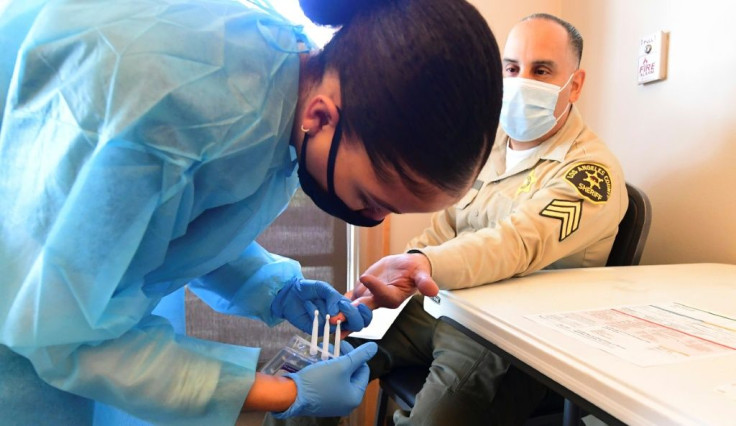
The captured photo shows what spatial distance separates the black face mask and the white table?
24 cm

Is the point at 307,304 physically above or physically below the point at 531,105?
below

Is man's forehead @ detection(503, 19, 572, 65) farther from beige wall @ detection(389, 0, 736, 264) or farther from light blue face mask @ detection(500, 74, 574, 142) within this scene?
beige wall @ detection(389, 0, 736, 264)

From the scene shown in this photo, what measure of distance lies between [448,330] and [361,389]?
1.57ft

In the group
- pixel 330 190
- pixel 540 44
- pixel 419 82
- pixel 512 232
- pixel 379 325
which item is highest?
pixel 540 44

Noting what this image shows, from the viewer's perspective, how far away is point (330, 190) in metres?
0.63

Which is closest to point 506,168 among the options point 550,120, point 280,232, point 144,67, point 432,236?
point 550,120

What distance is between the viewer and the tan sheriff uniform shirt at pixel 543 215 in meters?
0.98

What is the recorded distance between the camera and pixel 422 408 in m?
0.98

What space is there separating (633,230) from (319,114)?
3.09 feet

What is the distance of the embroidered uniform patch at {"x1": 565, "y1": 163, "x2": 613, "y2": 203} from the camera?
110cm

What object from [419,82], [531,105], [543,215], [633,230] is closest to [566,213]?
[543,215]

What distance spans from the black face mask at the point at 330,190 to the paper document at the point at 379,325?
57cm

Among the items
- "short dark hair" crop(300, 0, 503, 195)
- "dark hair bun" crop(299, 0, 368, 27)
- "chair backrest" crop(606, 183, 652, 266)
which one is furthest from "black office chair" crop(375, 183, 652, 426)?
"dark hair bun" crop(299, 0, 368, 27)

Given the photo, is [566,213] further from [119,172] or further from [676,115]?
[119,172]
